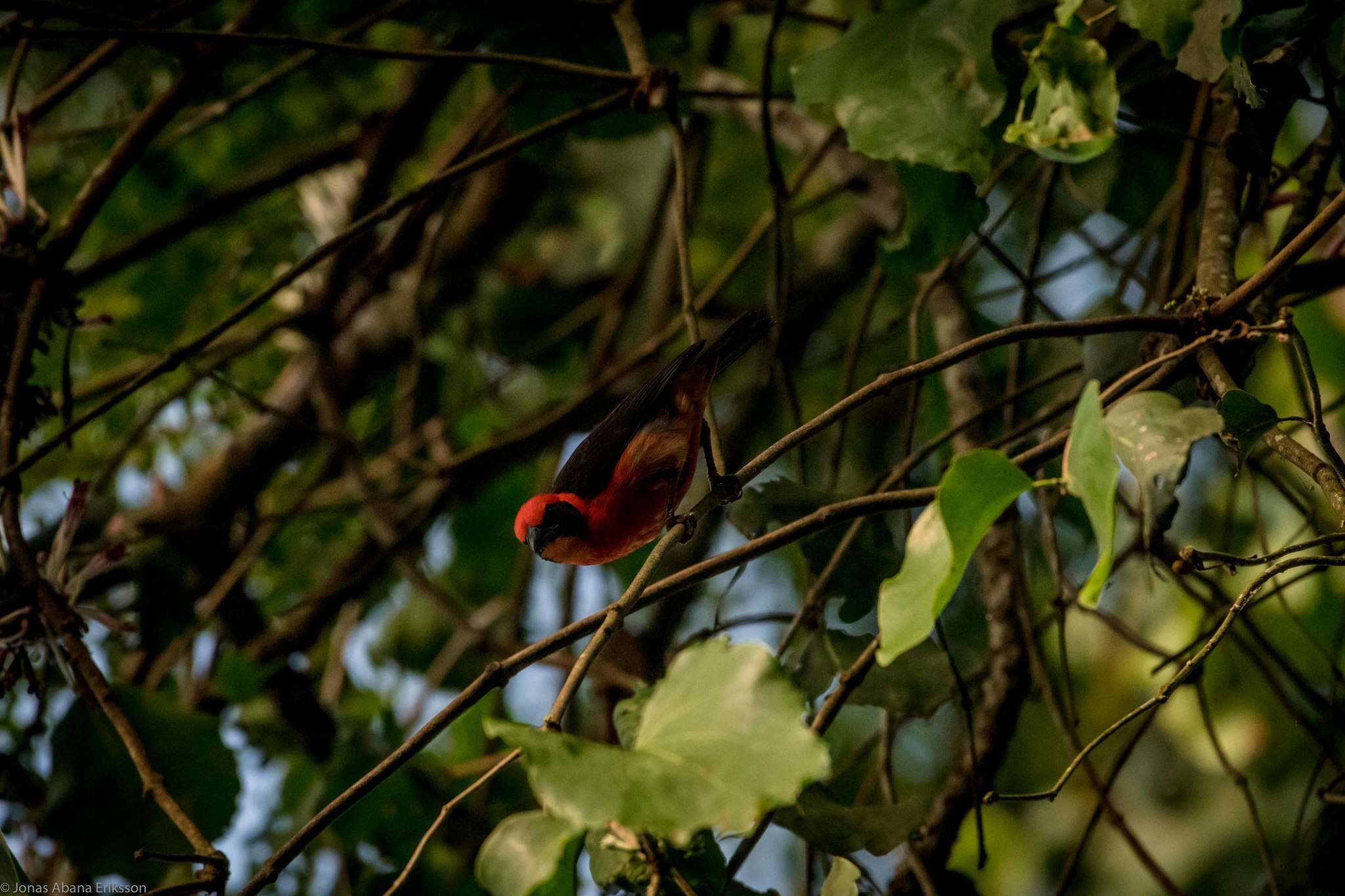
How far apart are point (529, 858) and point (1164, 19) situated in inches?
46.0

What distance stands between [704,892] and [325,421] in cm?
256

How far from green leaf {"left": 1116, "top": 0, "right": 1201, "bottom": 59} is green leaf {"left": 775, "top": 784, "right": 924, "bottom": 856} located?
1.02 meters

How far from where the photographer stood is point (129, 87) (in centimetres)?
310

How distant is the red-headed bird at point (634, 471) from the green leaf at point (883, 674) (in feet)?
1.72

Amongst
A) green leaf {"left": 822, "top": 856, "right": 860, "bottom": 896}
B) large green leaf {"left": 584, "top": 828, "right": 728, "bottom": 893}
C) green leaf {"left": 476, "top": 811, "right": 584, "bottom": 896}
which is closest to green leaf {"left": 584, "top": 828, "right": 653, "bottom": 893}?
large green leaf {"left": 584, "top": 828, "right": 728, "bottom": 893}

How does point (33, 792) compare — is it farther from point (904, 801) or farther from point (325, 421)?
point (904, 801)

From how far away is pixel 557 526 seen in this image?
2.45 m

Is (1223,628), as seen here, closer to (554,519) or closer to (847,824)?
(847,824)

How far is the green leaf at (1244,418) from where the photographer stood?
1.23m

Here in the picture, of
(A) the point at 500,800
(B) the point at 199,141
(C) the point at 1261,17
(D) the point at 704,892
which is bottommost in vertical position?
(A) the point at 500,800

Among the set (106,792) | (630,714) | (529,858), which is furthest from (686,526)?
(106,792)

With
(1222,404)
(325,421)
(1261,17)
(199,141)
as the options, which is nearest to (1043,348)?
(1261,17)

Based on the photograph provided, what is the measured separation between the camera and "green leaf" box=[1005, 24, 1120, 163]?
51.7 inches
